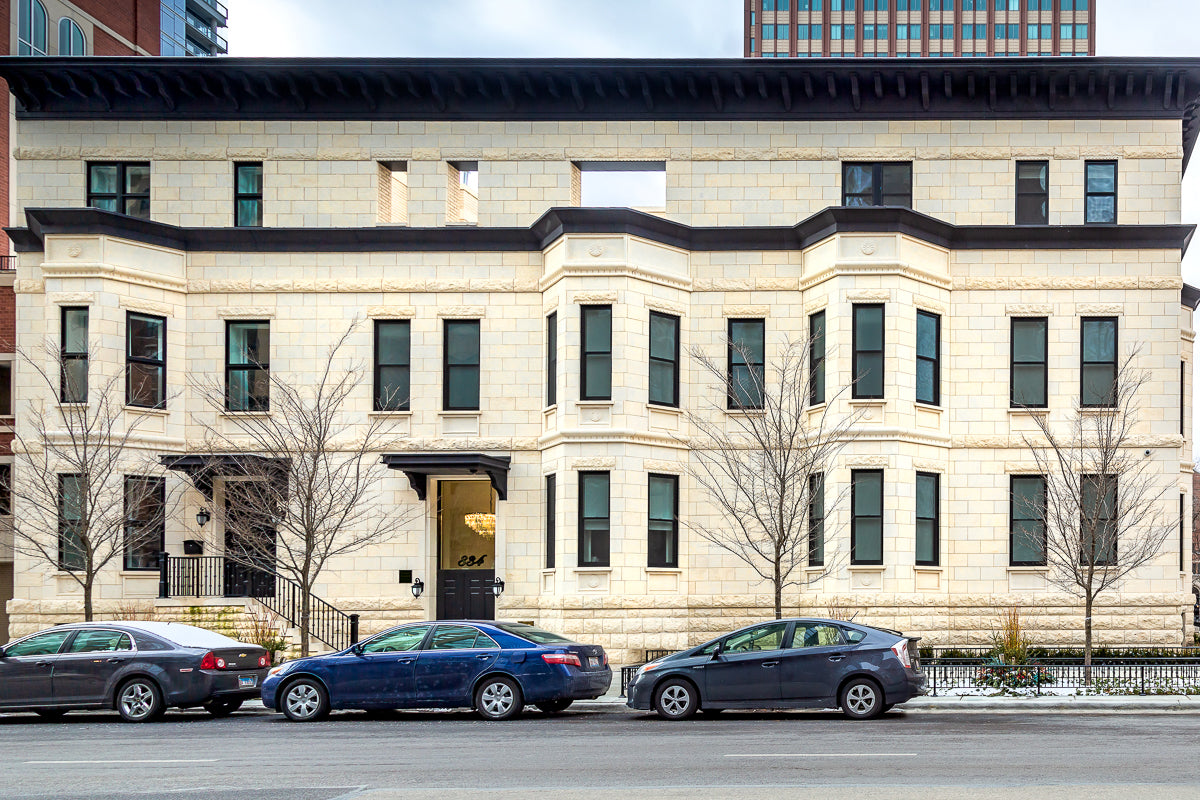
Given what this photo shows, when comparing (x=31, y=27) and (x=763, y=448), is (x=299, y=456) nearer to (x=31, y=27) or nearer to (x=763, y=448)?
(x=763, y=448)

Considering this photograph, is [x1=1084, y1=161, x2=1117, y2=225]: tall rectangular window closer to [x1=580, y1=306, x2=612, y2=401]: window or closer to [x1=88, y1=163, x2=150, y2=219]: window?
[x1=580, y1=306, x2=612, y2=401]: window

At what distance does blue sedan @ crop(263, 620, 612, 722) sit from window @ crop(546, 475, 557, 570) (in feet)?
29.6

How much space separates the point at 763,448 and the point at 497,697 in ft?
32.6

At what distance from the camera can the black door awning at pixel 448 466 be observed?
28531 millimetres

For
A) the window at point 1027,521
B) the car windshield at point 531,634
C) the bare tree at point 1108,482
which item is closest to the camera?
the car windshield at point 531,634

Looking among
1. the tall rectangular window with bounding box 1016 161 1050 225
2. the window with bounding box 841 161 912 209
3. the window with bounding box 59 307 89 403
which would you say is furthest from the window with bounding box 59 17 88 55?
the tall rectangular window with bounding box 1016 161 1050 225

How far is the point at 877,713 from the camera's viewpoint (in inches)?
754

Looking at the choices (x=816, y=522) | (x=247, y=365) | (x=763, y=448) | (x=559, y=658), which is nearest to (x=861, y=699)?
(x=559, y=658)

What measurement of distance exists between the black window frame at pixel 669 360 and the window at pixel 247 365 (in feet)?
27.6

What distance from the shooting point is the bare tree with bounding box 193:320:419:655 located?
28.8m

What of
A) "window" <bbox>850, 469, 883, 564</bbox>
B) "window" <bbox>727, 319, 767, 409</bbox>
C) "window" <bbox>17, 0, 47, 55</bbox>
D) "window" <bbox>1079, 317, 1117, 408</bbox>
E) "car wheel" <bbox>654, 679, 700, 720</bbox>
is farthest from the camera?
"window" <bbox>17, 0, 47, 55</bbox>

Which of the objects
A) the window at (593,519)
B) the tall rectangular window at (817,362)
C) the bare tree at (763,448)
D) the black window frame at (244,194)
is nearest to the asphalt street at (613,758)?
the window at (593,519)

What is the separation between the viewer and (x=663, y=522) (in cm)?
2908

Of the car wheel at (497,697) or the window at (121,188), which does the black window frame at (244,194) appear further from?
the car wheel at (497,697)
